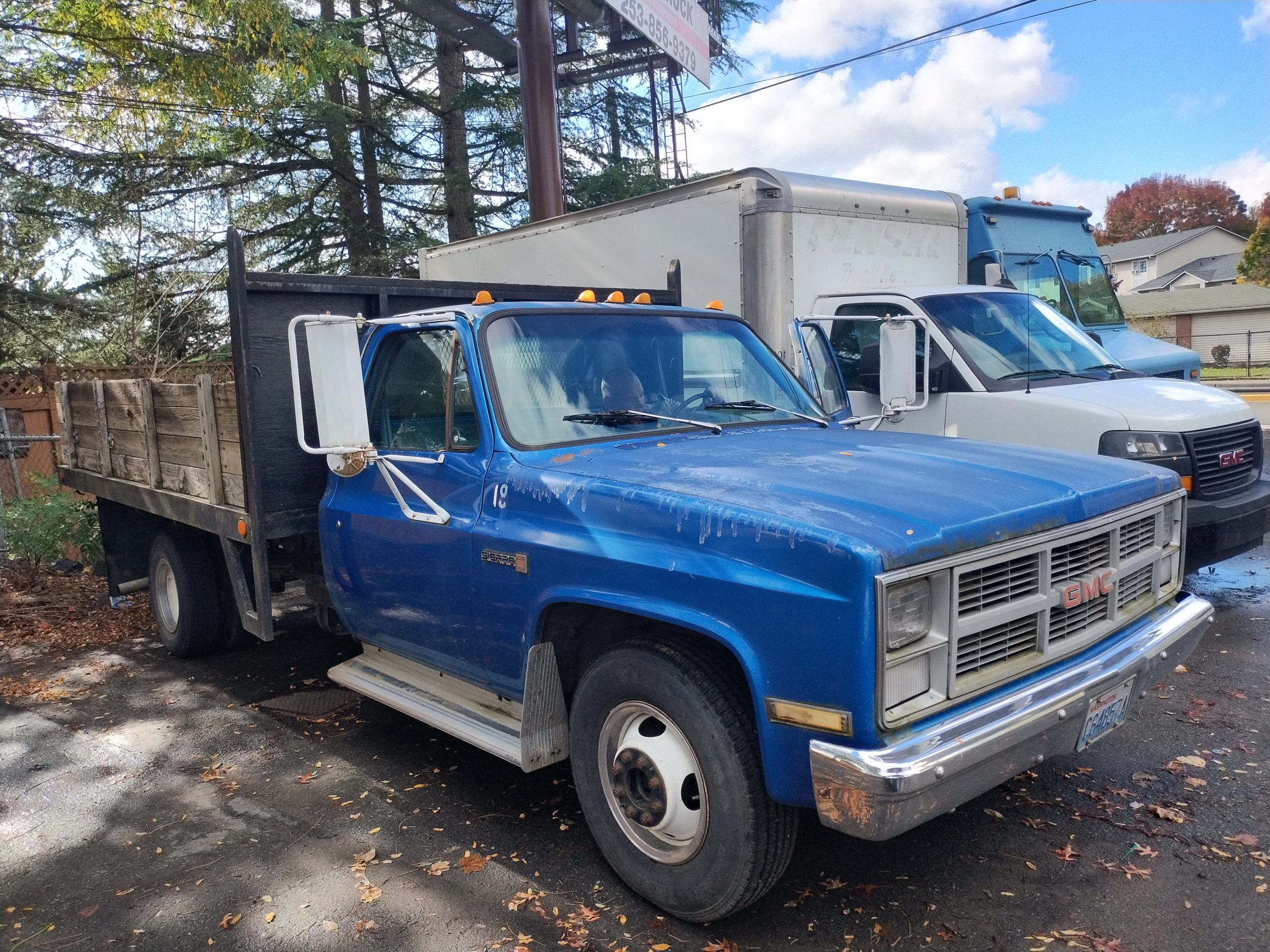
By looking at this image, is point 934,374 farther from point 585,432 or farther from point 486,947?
point 486,947

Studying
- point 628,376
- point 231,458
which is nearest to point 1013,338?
point 628,376

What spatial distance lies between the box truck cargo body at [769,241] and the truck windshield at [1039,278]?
480 millimetres

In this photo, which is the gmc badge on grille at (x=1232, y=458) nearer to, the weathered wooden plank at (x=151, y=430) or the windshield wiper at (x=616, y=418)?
the windshield wiper at (x=616, y=418)

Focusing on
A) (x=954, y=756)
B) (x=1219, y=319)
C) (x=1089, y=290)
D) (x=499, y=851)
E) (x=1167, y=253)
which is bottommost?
(x=499, y=851)

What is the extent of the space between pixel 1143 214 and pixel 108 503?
279 ft

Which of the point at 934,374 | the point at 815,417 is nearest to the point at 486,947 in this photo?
the point at 815,417

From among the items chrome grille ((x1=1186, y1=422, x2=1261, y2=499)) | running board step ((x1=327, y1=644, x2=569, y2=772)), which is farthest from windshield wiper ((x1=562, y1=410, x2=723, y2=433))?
chrome grille ((x1=1186, y1=422, x2=1261, y2=499))

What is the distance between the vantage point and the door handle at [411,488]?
3.91 meters

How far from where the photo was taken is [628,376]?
14.0 ft

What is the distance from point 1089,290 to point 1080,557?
719cm

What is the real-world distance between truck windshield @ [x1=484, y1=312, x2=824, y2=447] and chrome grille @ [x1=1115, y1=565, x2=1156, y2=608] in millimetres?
1567

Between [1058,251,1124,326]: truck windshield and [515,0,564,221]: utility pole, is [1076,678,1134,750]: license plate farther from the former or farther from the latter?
[515,0,564,221]: utility pole

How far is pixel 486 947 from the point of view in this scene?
312 cm

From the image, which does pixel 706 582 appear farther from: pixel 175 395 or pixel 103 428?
pixel 103 428
